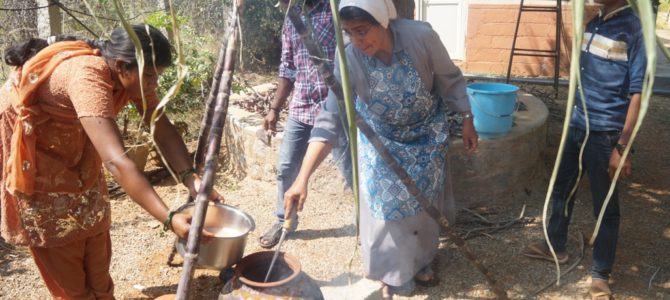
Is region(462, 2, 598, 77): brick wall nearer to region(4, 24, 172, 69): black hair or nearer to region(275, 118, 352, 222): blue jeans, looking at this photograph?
region(275, 118, 352, 222): blue jeans

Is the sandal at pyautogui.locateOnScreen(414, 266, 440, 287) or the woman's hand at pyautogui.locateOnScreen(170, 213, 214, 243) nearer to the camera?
the woman's hand at pyautogui.locateOnScreen(170, 213, 214, 243)

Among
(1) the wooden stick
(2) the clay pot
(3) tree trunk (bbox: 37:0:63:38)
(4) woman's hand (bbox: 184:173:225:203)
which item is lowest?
(2) the clay pot

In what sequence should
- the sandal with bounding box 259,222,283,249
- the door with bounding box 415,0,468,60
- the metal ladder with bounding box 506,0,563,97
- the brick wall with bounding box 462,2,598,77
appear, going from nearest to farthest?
the sandal with bounding box 259,222,283,249, the metal ladder with bounding box 506,0,563,97, the brick wall with bounding box 462,2,598,77, the door with bounding box 415,0,468,60

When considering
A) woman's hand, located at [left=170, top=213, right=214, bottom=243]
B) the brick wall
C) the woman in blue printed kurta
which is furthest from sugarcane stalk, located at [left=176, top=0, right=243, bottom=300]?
the brick wall

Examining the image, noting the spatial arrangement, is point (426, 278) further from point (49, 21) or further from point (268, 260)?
point (49, 21)

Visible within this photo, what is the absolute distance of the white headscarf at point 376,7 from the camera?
2.38 metres

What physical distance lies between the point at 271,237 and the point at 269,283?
1.65 meters

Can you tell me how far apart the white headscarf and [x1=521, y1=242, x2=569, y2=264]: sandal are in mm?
1910

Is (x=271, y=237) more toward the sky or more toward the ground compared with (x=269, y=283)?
more toward the ground

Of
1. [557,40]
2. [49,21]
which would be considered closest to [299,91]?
[49,21]

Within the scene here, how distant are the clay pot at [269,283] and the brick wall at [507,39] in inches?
290

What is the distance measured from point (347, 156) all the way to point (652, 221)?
234 centimetres

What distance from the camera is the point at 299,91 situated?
3.64 m

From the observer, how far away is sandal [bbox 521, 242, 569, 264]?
3.49m
